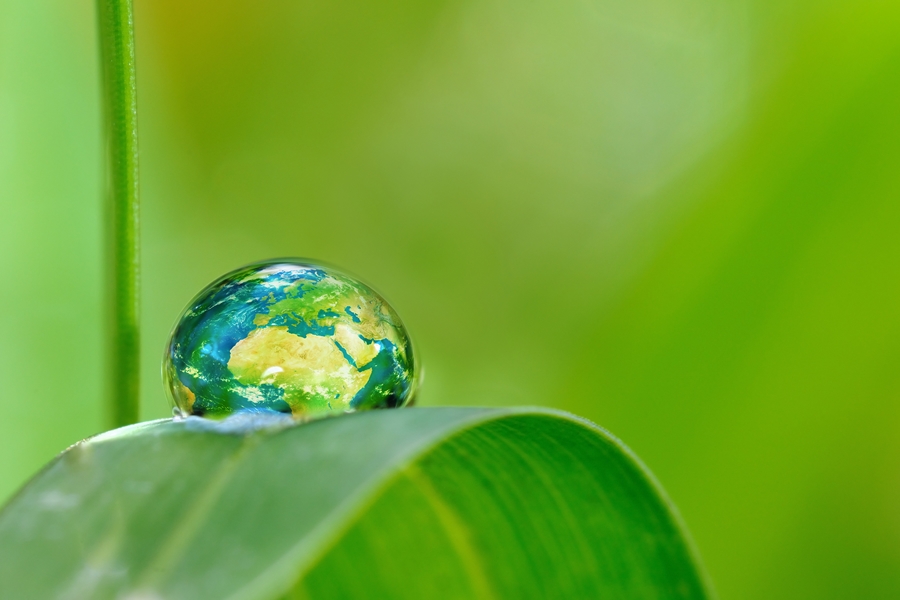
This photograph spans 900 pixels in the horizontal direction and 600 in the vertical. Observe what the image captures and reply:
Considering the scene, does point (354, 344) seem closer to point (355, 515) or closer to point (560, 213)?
point (355, 515)

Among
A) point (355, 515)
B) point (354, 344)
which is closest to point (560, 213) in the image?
point (354, 344)

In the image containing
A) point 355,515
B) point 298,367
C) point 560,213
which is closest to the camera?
point 355,515

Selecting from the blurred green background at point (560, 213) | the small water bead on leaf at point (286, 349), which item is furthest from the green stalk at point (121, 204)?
the blurred green background at point (560, 213)

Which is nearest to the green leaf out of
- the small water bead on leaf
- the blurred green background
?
the small water bead on leaf

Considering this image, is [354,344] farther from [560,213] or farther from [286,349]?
[560,213]

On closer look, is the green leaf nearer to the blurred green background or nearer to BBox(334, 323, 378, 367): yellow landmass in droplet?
BBox(334, 323, 378, 367): yellow landmass in droplet

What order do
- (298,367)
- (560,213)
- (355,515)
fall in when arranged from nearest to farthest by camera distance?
(355,515), (298,367), (560,213)

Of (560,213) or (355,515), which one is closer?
(355,515)
